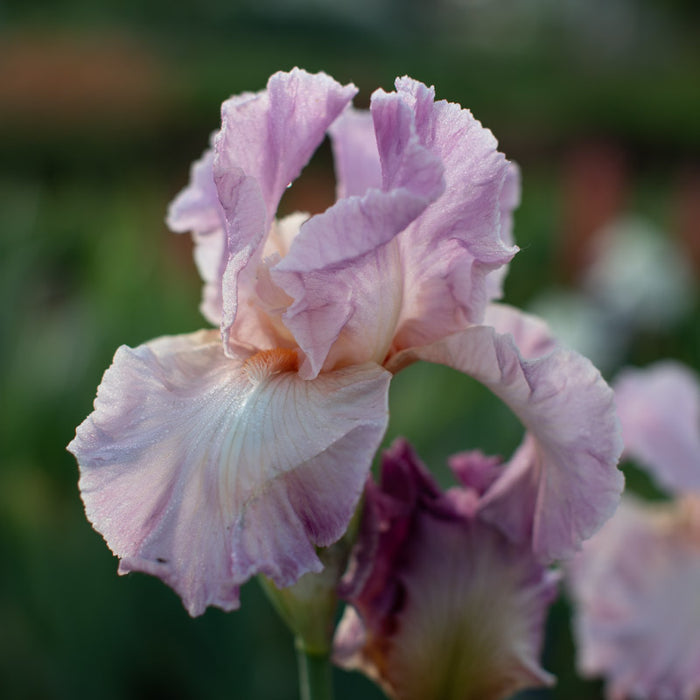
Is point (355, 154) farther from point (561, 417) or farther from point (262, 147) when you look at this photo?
point (561, 417)

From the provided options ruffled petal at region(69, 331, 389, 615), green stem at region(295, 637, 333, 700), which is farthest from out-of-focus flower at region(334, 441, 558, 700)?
ruffled petal at region(69, 331, 389, 615)

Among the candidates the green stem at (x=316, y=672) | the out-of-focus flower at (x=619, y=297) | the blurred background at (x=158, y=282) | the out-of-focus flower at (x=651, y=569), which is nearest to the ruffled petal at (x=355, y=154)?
the green stem at (x=316, y=672)

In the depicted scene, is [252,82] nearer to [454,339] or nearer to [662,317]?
[662,317]

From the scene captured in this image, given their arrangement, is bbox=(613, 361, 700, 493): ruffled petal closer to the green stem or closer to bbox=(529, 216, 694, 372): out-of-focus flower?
the green stem

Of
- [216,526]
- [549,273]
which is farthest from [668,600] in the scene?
[549,273]

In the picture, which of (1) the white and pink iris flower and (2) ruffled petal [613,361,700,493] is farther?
(2) ruffled petal [613,361,700,493]

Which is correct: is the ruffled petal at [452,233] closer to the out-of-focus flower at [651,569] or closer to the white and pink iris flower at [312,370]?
the white and pink iris flower at [312,370]
